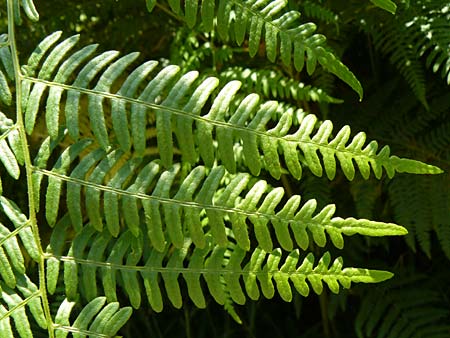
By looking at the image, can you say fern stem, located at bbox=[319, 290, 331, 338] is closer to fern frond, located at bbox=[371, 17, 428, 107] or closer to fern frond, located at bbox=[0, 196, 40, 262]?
fern frond, located at bbox=[371, 17, 428, 107]

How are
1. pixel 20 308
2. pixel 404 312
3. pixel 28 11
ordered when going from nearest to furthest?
pixel 20 308 < pixel 28 11 < pixel 404 312

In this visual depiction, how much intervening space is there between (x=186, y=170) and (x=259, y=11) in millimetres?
418

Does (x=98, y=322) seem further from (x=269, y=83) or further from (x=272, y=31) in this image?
(x=269, y=83)

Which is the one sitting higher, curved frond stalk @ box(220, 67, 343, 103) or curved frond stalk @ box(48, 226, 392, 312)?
curved frond stalk @ box(220, 67, 343, 103)

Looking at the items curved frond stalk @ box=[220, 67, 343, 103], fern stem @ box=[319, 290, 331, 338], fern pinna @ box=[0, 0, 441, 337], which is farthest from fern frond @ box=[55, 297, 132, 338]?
fern stem @ box=[319, 290, 331, 338]

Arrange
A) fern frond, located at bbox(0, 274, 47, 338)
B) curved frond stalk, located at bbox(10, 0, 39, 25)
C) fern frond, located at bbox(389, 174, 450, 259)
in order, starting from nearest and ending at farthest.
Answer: fern frond, located at bbox(0, 274, 47, 338)
curved frond stalk, located at bbox(10, 0, 39, 25)
fern frond, located at bbox(389, 174, 450, 259)

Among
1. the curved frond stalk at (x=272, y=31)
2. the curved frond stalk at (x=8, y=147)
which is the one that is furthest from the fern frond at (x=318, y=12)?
the curved frond stalk at (x=8, y=147)

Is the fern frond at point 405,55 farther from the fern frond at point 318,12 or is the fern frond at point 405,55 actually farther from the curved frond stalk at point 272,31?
the curved frond stalk at point 272,31

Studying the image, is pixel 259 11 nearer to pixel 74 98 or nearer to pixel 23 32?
pixel 74 98

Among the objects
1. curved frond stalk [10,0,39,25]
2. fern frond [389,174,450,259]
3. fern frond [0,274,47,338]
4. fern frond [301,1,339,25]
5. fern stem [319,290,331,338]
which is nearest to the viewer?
fern frond [0,274,47,338]

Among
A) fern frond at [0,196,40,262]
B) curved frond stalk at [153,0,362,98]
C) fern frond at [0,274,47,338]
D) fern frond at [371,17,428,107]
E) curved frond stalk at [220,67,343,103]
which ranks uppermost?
curved frond stalk at [153,0,362,98]

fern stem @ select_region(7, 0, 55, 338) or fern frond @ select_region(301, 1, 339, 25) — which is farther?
fern frond @ select_region(301, 1, 339, 25)

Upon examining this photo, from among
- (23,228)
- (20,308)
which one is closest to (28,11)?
(23,228)

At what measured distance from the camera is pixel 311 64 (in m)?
1.15
